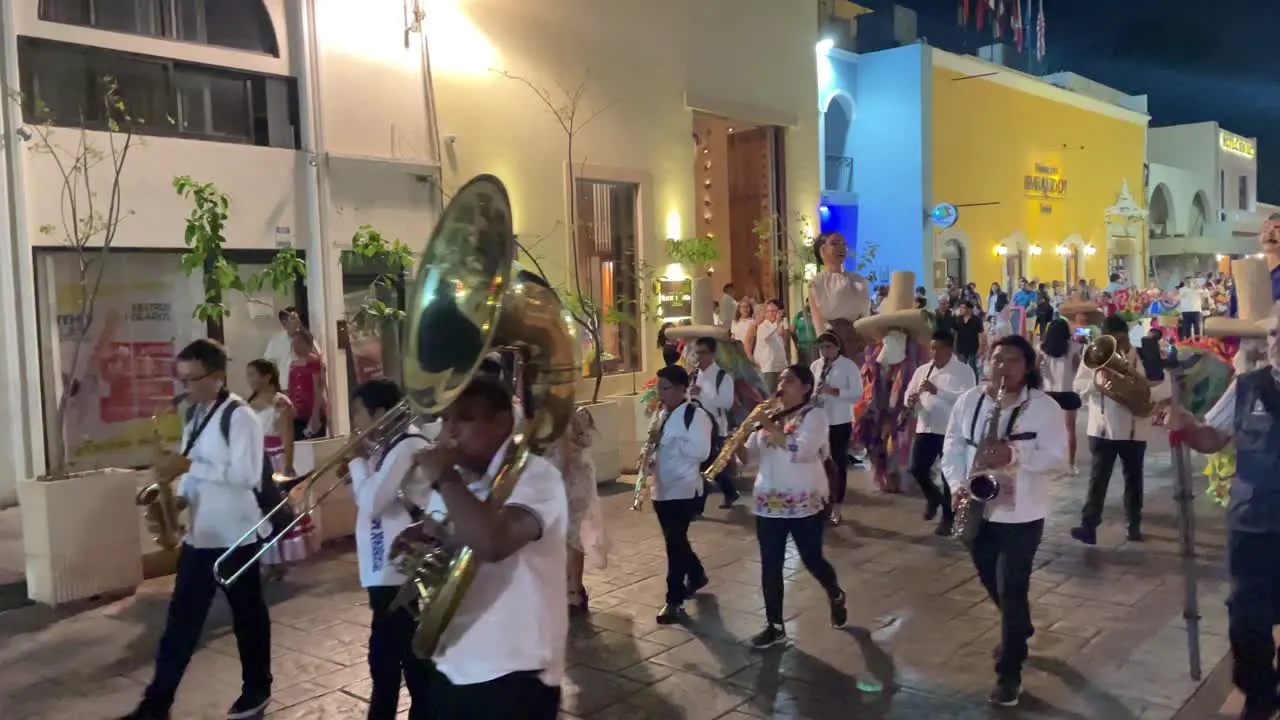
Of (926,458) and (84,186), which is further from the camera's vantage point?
(84,186)

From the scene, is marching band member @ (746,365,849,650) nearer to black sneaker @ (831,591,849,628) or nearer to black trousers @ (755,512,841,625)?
black trousers @ (755,512,841,625)

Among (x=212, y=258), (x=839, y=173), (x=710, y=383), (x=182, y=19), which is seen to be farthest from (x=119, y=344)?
(x=839, y=173)

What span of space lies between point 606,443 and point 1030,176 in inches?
910

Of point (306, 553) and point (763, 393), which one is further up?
point (763, 393)

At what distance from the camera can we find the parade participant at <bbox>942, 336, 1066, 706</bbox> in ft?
15.9

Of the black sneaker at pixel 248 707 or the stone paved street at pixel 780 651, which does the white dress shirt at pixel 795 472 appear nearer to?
the stone paved street at pixel 780 651

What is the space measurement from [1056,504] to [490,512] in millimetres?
8009

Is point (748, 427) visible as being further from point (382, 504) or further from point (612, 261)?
point (612, 261)

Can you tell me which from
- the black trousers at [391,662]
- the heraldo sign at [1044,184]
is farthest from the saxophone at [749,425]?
the heraldo sign at [1044,184]

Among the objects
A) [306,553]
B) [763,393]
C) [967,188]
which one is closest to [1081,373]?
[763,393]

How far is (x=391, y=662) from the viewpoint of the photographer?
14.1 ft

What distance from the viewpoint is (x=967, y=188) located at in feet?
87.0

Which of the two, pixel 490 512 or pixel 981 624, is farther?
pixel 981 624

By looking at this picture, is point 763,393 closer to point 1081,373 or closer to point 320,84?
point 1081,373
